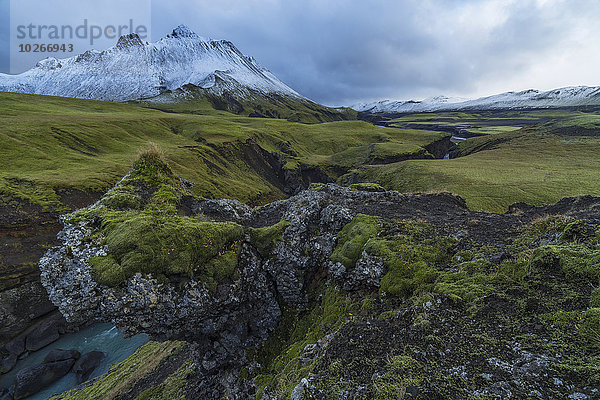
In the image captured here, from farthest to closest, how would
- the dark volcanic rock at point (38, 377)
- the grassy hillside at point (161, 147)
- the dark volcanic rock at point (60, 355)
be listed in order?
the grassy hillside at point (161, 147) < the dark volcanic rock at point (60, 355) < the dark volcanic rock at point (38, 377)

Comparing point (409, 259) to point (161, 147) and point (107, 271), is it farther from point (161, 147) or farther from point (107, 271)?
point (161, 147)

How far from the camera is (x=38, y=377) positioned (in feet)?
81.9

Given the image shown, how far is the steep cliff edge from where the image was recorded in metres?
5.95

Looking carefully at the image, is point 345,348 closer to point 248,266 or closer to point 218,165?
point 248,266

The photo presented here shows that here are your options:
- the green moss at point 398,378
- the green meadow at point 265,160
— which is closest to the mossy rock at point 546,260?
the green moss at point 398,378

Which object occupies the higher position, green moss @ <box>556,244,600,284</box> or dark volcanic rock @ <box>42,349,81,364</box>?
green moss @ <box>556,244,600,284</box>

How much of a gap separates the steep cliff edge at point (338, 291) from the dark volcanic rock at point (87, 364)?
537 centimetres

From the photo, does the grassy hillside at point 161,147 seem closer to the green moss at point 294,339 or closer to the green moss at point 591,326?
the green moss at point 294,339

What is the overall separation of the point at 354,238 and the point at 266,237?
18.8 feet

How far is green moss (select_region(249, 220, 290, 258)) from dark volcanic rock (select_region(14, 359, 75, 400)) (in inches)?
1188

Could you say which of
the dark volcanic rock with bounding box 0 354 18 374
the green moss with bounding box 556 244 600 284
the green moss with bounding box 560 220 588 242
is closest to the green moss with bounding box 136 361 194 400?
the green moss with bounding box 556 244 600 284

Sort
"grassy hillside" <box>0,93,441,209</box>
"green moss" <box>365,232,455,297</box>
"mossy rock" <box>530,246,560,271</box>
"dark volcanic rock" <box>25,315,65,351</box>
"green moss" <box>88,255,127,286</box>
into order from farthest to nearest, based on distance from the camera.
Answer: "grassy hillside" <box>0,93,441,209</box> < "dark volcanic rock" <box>25,315,65,351</box> < "green moss" <box>88,255,127,286</box> < "green moss" <box>365,232,455,297</box> < "mossy rock" <box>530,246,560,271</box>

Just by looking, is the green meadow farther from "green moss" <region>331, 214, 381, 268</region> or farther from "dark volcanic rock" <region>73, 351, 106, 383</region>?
"dark volcanic rock" <region>73, 351, 106, 383</region>

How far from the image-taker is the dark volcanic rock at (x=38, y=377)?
78.8ft
